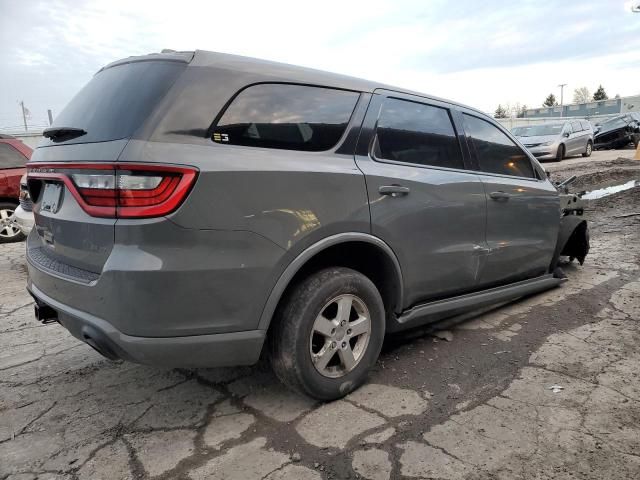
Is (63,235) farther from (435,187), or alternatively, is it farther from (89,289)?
(435,187)

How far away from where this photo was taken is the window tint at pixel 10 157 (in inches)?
295

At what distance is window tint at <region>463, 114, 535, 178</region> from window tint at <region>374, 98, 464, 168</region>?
0.26 metres

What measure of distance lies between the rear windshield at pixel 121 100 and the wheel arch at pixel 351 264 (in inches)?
38.7

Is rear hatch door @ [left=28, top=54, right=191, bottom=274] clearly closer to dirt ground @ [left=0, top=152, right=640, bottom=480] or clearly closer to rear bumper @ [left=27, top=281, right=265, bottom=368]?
rear bumper @ [left=27, top=281, right=265, bottom=368]

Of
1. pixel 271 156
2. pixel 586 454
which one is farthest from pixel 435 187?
pixel 586 454

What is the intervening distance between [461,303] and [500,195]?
2.96 ft

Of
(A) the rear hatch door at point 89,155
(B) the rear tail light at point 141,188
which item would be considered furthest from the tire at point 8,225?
(B) the rear tail light at point 141,188

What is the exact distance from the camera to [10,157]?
24.7 feet

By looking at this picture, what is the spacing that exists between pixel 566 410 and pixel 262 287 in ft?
5.81

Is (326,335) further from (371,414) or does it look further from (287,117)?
(287,117)

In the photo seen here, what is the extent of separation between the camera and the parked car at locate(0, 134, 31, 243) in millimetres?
7435

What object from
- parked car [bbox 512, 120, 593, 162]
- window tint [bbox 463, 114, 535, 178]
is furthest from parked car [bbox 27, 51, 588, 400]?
parked car [bbox 512, 120, 593, 162]

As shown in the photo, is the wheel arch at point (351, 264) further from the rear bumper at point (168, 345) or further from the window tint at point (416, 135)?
the window tint at point (416, 135)

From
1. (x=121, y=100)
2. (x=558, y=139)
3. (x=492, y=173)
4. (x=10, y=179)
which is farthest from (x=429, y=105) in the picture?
(x=558, y=139)
